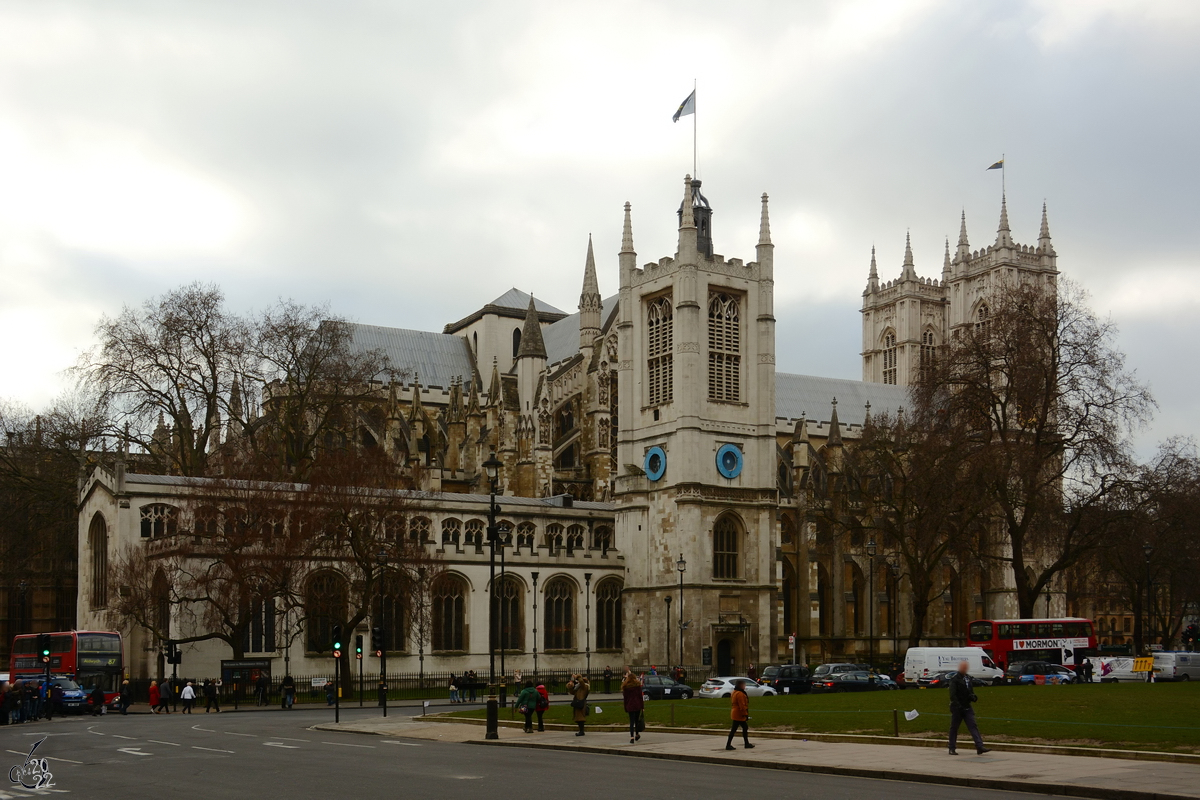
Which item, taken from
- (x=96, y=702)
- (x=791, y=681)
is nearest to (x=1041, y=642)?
(x=791, y=681)

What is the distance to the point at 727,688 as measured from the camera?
44.7 m

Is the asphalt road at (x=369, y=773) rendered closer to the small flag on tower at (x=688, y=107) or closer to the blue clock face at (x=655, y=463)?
the blue clock face at (x=655, y=463)

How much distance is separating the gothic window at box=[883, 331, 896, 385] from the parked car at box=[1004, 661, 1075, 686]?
74973 mm

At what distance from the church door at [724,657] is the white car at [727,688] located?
1563 centimetres

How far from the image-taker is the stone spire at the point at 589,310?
7838 centimetres

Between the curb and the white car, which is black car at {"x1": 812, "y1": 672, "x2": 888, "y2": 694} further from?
the curb

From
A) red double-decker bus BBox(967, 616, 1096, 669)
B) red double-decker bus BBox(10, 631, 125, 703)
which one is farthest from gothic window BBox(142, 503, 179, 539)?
red double-decker bus BBox(967, 616, 1096, 669)

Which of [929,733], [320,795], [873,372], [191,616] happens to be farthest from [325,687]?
[873,372]

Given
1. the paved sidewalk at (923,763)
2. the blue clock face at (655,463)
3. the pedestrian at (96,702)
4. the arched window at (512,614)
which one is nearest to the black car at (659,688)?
the paved sidewalk at (923,763)

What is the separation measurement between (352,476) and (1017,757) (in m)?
35.3

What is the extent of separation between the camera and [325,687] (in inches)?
2052

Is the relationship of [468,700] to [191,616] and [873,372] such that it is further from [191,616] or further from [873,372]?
[873,372]

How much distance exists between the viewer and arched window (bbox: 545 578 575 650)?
207 feet

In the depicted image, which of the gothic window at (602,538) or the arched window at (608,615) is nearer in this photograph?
the arched window at (608,615)
